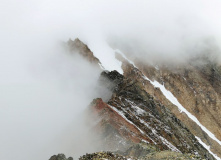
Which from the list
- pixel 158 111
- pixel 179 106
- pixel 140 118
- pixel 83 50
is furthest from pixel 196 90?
pixel 140 118

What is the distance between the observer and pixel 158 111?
260 feet

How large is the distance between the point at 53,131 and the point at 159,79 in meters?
76.4

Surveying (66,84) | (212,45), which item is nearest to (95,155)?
(66,84)

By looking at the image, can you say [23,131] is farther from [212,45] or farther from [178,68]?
[212,45]

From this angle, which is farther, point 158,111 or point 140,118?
point 158,111

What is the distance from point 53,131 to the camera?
70.0m

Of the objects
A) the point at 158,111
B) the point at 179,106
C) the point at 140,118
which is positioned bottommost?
the point at 140,118

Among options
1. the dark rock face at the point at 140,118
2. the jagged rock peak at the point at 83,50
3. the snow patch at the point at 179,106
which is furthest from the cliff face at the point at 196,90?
the dark rock face at the point at 140,118

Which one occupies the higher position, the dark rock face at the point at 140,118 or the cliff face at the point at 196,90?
the cliff face at the point at 196,90

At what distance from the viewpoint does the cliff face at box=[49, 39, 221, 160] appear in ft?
162

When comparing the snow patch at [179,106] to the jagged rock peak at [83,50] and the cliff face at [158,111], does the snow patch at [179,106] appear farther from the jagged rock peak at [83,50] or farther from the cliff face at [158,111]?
the jagged rock peak at [83,50]

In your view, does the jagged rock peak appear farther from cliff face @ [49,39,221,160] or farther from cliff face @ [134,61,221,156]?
cliff face @ [134,61,221,156]

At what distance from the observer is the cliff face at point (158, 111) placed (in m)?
49.3

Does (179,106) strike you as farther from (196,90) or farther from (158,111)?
(158,111)
